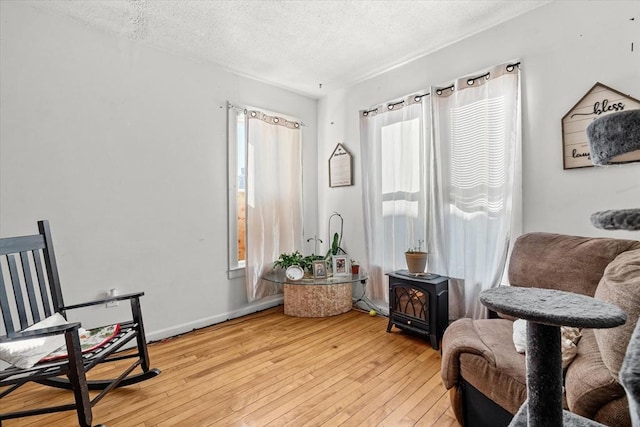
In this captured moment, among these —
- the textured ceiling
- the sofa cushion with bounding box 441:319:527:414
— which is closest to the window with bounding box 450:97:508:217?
the textured ceiling

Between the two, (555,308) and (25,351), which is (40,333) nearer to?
(25,351)

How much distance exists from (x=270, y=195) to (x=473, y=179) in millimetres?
1993

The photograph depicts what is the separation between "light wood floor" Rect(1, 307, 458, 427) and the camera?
5.51 ft

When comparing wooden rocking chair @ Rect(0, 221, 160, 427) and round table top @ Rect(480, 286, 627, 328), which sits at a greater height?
round table top @ Rect(480, 286, 627, 328)

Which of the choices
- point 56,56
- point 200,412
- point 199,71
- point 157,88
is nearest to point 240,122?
point 199,71

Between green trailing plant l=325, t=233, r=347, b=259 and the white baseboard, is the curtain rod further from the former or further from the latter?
the white baseboard

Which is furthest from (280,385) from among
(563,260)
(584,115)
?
(584,115)

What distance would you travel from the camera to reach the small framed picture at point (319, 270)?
3176mm

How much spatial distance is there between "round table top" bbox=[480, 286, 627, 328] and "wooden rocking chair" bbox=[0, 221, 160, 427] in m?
1.75

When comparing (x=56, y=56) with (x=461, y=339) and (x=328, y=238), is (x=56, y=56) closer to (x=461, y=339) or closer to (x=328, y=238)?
(x=328, y=238)

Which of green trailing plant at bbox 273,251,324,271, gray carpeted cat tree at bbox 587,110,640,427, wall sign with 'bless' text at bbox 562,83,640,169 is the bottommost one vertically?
green trailing plant at bbox 273,251,324,271

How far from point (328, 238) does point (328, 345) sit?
1.50 meters

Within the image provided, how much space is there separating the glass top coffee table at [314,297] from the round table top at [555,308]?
2374mm

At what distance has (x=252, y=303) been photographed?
3.35 metres
